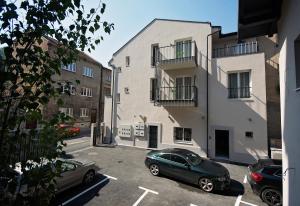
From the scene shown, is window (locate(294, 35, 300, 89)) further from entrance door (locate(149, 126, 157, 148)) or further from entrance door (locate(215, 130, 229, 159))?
entrance door (locate(149, 126, 157, 148))

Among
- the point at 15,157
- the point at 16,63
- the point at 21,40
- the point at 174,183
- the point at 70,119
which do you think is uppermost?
the point at 21,40

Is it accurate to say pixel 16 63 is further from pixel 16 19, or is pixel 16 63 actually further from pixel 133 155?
pixel 133 155

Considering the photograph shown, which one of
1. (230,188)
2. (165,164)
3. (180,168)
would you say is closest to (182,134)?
(165,164)

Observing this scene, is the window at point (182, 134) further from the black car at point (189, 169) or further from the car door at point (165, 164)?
the car door at point (165, 164)

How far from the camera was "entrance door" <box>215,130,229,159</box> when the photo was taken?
46.1 ft

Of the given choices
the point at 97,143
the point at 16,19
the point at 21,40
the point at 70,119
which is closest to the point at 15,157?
the point at 70,119

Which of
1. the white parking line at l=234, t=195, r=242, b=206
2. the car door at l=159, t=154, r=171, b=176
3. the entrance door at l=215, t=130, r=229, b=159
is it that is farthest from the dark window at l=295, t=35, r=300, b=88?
the entrance door at l=215, t=130, r=229, b=159

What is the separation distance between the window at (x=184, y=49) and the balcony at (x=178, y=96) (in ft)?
8.86

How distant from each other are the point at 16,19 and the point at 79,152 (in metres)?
15.4

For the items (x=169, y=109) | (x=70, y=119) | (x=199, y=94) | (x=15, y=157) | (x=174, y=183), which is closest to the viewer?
(x=15, y=157)

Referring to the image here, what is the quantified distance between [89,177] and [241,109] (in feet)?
35.0

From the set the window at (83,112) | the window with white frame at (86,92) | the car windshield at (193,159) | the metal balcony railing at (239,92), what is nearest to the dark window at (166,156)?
Result: the car windshield at (193,159)

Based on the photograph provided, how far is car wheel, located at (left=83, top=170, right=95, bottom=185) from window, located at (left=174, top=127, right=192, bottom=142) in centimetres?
784

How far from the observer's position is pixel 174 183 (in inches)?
381
